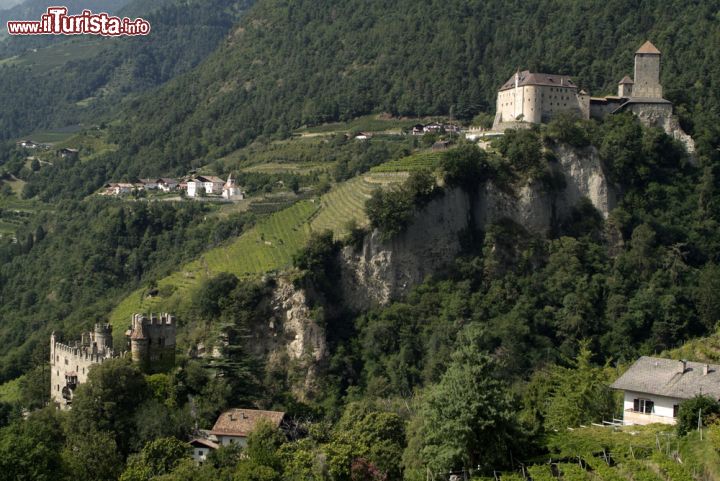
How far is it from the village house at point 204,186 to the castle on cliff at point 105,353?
47.6 metres

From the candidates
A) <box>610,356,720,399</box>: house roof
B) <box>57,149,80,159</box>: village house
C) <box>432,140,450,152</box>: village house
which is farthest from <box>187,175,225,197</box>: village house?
<box>610,356,720,399</box>: house roof

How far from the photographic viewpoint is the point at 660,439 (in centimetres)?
3678

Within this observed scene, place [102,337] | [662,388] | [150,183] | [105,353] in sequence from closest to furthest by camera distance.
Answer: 1. [662,388]
2. [105,353]
3. [102,337]
4. [150,183]

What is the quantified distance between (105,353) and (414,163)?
105ft

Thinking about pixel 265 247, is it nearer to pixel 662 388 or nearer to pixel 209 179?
pixel 209 179

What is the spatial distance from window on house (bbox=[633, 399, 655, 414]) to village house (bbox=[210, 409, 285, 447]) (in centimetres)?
1442

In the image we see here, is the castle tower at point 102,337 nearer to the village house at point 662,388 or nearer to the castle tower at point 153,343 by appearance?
the castle tower at point 153,343

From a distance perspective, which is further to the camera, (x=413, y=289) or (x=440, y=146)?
(x=440, y=146)

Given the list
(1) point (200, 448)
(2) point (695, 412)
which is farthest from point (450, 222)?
(2) point (695, 412)

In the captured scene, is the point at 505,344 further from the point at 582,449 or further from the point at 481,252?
the point at 582,449

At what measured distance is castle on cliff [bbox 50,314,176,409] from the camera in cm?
5156

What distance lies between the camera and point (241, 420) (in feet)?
157

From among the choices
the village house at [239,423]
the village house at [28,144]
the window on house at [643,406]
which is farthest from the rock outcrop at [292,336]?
the village house at [28,144]

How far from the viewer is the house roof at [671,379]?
40844 mm
